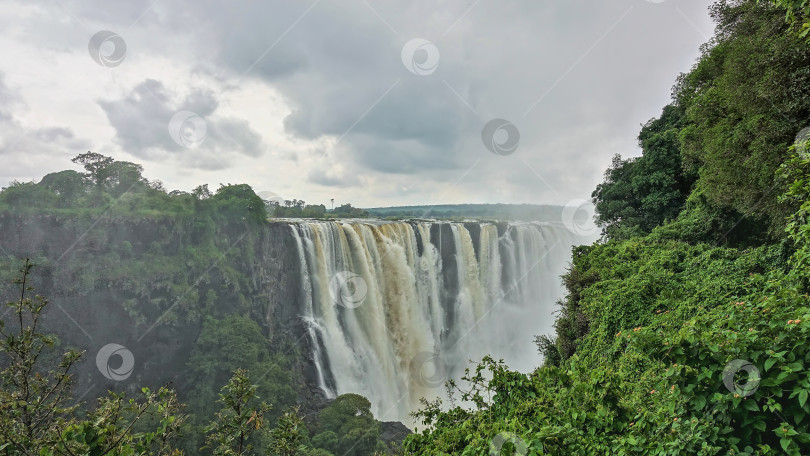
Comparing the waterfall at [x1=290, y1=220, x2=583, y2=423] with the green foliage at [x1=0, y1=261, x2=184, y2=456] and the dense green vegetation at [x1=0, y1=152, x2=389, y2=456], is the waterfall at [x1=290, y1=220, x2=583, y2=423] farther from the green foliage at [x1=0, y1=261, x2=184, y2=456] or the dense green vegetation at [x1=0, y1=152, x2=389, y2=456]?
the green foliage at [x1=0, y1=261, x2=184, y2=456]

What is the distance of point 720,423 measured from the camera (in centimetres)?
281

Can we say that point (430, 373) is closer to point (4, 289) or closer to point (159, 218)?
point (159, 218)

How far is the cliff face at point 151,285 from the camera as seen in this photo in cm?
2094

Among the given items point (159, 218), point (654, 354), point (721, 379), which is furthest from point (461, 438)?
point (159, 218)

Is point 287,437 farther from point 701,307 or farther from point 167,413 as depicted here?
point 701,307

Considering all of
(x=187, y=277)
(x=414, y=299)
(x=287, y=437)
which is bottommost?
(x=287, y=437)

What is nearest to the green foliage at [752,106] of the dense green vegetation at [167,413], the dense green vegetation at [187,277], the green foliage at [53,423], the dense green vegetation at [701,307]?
the dense green vegetation at [701,307]

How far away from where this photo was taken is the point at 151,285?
2275cm

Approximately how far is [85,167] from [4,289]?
9.26 m

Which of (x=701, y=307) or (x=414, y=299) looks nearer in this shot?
(x=701, y=307)

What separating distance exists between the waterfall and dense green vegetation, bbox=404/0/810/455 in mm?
12938

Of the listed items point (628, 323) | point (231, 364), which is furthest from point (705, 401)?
point (231, 364)

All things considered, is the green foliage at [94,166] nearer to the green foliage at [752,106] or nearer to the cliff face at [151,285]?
the cliff face at [151,285]

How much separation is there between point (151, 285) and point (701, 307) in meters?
26.1
